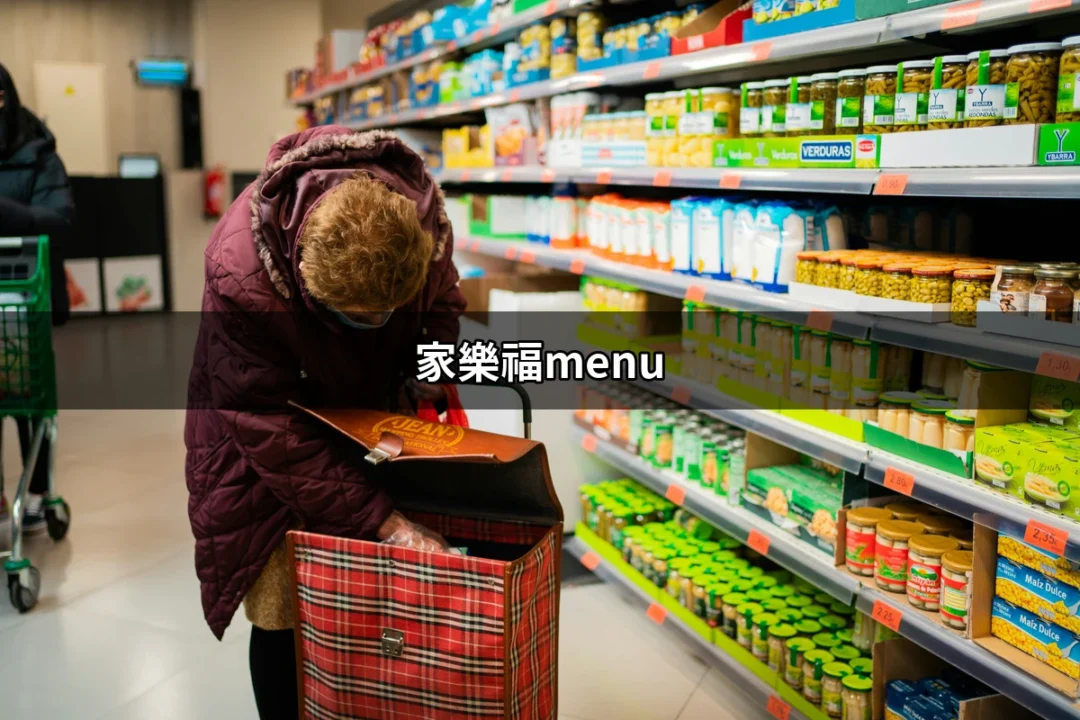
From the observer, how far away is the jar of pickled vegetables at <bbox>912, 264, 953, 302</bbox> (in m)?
2.18

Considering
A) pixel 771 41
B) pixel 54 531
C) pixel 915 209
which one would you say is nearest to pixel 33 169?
pixel 54 531

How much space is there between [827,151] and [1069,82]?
65cm

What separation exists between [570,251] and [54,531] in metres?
2.38

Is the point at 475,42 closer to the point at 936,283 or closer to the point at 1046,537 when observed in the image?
the point at 936,283

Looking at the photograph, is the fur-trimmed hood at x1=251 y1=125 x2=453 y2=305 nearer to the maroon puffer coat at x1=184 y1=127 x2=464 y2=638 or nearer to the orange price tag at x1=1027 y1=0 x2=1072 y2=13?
the maroon puffer coat at x1=184 y1=127 x2=464 y2=638

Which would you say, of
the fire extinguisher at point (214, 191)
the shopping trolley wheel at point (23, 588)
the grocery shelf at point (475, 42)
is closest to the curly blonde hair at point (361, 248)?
the grocery shelf at point (475, 42)

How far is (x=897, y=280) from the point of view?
7.43ft

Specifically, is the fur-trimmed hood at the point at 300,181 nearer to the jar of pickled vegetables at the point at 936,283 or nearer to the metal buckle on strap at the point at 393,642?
the metal buckle on strap at the point at 393,642

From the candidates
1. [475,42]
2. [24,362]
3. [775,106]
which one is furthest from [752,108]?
[24,362]

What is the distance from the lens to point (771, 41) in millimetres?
2545

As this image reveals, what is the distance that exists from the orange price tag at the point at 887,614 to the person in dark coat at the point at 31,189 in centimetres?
311

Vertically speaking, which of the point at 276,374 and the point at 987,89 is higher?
the point at 987,89

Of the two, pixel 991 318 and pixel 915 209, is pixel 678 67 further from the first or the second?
pixel 991 318

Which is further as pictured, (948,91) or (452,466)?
(948,91)
